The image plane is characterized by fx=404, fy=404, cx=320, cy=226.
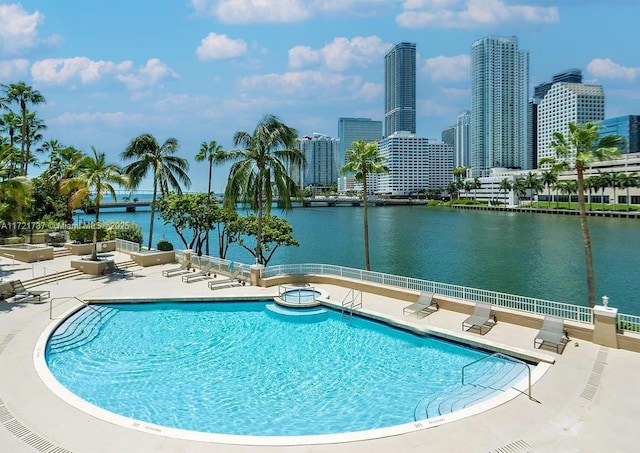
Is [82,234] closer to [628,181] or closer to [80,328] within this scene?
[80,328]

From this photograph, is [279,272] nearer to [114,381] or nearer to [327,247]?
[114,381]

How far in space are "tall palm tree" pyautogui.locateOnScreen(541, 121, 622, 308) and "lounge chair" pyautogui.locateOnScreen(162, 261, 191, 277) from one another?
20.0 metres

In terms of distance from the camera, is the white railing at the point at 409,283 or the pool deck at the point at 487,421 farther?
the white railing at the point at 409,283

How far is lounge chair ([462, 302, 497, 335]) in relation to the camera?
14196 millimetres

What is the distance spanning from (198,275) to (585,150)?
19.3 meters

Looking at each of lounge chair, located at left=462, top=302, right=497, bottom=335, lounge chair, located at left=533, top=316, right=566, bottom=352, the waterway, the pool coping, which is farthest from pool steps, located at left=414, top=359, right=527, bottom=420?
the waterway

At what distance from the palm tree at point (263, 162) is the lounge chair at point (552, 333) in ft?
45.6

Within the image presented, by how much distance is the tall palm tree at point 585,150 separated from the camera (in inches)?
598

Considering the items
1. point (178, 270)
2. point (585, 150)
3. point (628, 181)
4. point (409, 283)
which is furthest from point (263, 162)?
point (628, 181)

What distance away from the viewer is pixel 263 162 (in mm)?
22672

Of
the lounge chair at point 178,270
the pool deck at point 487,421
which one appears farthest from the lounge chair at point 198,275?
the pool deck at point 487,421

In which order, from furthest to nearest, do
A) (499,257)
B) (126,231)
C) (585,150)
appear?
(499,257) → (126,231) → (585,150)

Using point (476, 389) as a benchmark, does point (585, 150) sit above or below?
above

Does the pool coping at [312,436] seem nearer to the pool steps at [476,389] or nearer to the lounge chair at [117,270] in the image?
the pool steps at [476,389]
